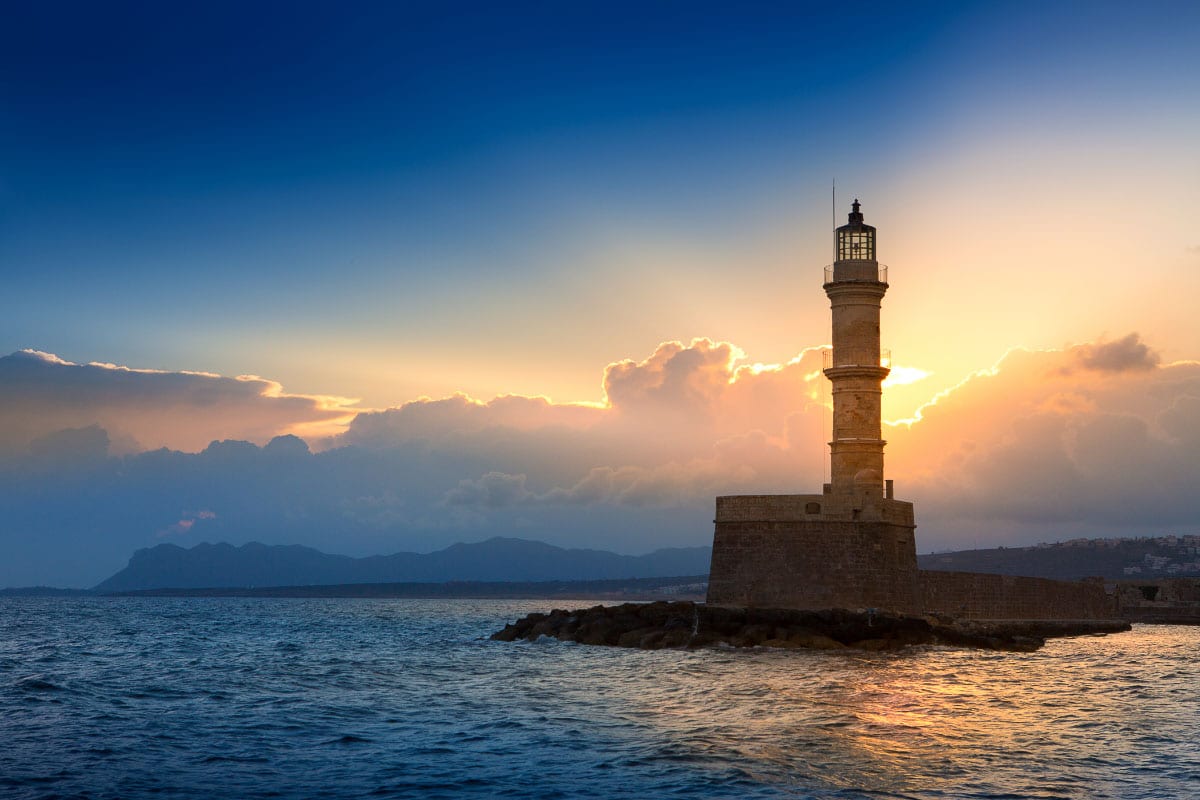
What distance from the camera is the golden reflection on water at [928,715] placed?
1480 cm

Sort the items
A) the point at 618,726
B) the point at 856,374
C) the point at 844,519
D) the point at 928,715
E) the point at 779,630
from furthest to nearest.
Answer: the point at 856,374 < the point at 844,519 < the point at 779,630 < the point at 928,715 < the point at 618,726

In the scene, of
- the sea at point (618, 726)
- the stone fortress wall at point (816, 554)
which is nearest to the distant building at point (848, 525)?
the stone fortress wall at point (816, 554)

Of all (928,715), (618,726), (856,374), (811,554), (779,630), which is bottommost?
(618,726)

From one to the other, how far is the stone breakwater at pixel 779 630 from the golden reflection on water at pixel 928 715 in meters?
1.36

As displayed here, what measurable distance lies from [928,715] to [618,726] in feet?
17.4

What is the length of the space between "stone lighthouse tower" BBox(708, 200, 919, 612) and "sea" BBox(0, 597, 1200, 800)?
3.62 meters

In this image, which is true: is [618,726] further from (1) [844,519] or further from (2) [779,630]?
(1) [844,519]

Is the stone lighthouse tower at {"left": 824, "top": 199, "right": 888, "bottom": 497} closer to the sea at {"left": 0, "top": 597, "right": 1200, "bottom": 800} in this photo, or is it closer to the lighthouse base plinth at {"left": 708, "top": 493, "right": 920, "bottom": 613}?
the lighthouse base plinth at {"left": 708, "top": 493, "right": 920, "bottom": 613}

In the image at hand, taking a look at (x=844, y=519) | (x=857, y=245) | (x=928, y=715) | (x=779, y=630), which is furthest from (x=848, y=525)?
(x=928, y=715)

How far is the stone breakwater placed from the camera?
1265 inches

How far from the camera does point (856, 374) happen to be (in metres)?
36.7

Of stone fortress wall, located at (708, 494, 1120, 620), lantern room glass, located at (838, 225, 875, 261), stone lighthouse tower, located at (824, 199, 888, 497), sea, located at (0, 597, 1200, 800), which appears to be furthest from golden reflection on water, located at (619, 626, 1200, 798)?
lantern room glass, located at (838, 225, 875, 261)

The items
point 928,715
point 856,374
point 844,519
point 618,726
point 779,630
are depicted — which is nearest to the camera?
point 618,726

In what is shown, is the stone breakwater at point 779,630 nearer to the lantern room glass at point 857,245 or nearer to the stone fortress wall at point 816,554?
the stone fortress wall at point 816,554
